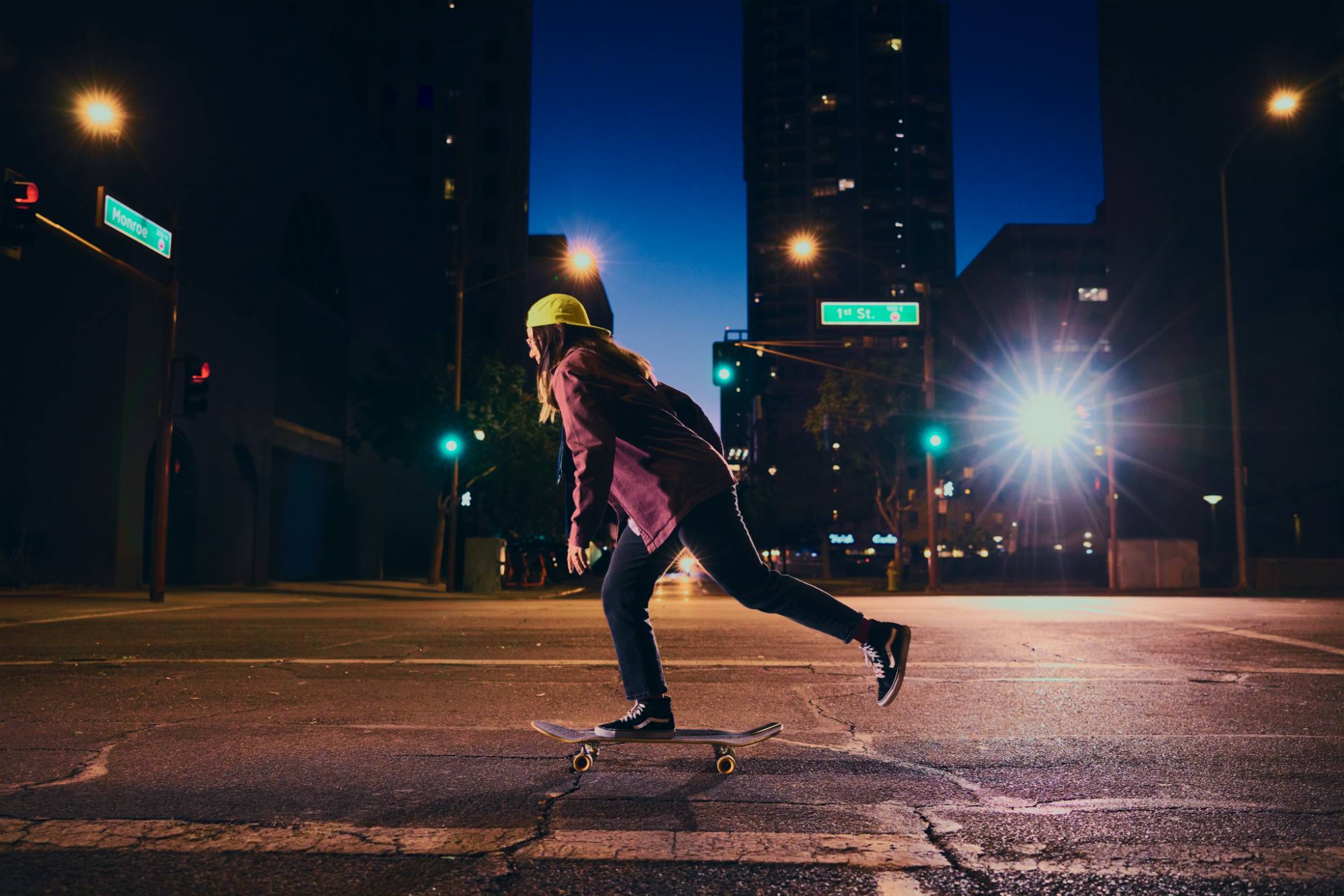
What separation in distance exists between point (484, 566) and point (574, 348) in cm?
2082

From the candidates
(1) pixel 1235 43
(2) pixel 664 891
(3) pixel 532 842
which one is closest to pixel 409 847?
(3) pixel 532 842

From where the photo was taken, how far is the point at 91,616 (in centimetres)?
1352

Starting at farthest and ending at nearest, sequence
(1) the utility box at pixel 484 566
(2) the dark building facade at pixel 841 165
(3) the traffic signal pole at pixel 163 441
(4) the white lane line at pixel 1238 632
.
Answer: (2) the dark building facade at pixel 841 165, (1) the utility box at pixel 484 566, (3) the traffic signal pole at pixel 163 441, (4) the white lane line at pixel 1238 632

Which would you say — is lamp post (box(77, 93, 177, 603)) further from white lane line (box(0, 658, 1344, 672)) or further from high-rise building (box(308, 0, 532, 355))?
high-rise building (box(308, 0, 532, 355))

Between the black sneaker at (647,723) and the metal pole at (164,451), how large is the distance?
16.2 meters

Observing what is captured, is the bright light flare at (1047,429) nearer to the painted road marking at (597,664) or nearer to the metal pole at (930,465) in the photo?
the metal pole at (930,465)

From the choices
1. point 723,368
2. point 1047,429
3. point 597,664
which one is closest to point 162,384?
point 723,368

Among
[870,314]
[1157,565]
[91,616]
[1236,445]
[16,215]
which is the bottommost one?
[91,616]

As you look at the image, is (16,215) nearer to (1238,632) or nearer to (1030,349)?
(1238,632)

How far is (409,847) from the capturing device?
3100mm

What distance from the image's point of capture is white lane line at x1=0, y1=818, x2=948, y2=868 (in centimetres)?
301

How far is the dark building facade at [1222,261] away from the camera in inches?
1630

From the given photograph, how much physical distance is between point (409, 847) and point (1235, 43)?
53911 mm

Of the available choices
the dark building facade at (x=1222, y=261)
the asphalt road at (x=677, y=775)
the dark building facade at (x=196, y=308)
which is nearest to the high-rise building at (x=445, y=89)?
the dark building facade at (x=196, y=308)
